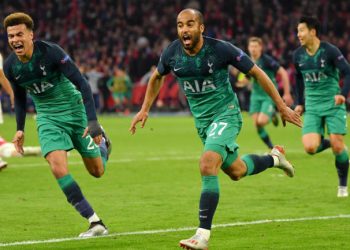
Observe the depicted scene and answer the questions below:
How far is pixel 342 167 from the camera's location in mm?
12508

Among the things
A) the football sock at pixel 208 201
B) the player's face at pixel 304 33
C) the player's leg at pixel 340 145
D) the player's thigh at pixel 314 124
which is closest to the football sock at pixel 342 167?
the player's leg at pixel 340 145

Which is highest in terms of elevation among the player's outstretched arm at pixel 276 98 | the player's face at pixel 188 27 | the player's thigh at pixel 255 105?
the player's face at pixel 188 27

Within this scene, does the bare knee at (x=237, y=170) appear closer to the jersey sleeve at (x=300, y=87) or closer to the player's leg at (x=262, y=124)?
the jersey sleeve at (x=300, y=87)

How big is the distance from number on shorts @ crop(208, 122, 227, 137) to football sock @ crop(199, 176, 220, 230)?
Answer: 1.82 feet

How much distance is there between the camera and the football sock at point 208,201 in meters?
8.27

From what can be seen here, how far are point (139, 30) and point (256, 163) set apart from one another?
32.1 m

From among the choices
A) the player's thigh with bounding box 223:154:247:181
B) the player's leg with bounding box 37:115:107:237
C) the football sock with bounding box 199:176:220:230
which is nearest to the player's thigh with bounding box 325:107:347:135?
the player's thigh with bounding box 223:154:247:181

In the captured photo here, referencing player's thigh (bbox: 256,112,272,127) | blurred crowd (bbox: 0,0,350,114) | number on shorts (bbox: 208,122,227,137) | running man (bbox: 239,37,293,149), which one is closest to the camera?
number on shorts (bbox: 208,122,227,137)

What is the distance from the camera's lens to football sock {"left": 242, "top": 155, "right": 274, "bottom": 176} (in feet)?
32.4

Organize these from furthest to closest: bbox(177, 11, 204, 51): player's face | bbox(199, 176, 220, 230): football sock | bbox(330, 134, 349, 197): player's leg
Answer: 1. bbox(330, 134, 349, 197): player's leg
2. bbox(177, 11, 204, 51): player's face
3. bbox(199, 176, 220, 230): football sock

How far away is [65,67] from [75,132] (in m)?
0.88

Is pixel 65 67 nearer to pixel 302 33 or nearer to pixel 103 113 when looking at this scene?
pixel 302 33

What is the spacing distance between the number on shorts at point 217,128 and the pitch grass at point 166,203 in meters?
1.04

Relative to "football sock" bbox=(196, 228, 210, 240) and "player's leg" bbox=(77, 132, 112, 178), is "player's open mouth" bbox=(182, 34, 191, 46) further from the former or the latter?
"player's leg" bbox=(77, 132, 112, 178)
